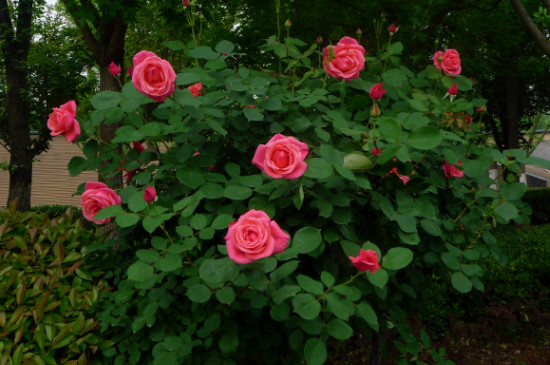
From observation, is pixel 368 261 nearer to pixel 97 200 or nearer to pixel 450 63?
pixel 97 200

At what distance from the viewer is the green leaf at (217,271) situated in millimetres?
→ 1435

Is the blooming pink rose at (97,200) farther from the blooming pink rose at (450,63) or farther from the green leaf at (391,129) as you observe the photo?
the blooming pink rose at (450,63)

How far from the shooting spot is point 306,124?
2.00 m

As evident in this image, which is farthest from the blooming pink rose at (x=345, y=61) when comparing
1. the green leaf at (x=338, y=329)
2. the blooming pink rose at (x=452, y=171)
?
the green leaf at (x=338, y=329)

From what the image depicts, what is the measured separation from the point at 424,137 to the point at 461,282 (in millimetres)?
707

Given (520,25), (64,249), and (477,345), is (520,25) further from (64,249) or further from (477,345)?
(64,249)

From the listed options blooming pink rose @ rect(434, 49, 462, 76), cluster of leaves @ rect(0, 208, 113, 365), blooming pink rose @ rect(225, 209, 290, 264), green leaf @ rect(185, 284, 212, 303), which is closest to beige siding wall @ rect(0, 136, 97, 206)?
cluster of leaves @ rect(0, 208, 113, 365)

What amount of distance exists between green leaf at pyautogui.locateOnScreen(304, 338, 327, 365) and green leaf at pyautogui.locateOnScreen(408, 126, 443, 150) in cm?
78

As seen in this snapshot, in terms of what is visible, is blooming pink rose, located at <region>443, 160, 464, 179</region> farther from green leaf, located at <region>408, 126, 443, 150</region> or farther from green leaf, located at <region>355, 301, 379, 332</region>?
green leaf, located at <region>355, 301, 379, 332</region>

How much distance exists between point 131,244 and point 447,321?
3670mm

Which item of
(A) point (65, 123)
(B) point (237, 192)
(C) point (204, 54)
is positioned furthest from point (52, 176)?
(B) point (237, 192)

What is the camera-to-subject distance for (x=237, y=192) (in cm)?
178

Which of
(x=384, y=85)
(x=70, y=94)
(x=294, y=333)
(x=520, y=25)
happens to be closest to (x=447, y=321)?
(x=384, y=85)

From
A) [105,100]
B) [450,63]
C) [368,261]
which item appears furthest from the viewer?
[450,63]
